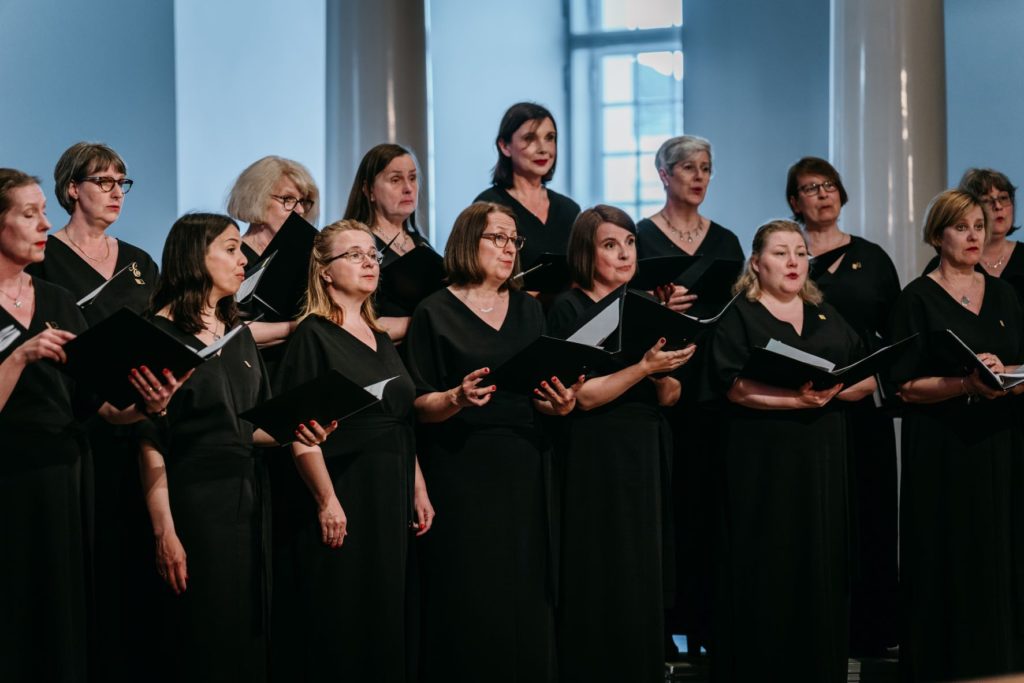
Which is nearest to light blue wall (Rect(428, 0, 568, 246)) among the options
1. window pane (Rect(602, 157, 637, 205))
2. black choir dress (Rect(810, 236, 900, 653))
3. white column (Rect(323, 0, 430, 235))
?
window pane (Rect(602, 157, 637, 205))

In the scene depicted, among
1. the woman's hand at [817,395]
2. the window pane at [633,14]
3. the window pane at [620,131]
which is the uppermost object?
the window pane at [633,14]

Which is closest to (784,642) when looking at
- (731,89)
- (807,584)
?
(807,584)

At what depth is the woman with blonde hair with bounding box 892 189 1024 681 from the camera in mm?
4523

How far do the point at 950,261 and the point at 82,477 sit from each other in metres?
3.16

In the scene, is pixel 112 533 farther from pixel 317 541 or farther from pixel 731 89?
pixel 731 89

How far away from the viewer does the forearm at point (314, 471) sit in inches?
147

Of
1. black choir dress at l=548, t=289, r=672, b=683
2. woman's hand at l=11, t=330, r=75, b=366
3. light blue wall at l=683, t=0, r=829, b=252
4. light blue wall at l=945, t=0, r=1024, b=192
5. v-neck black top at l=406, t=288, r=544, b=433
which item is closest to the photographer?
woman's hand at l=11, t=330, r=75, b=366

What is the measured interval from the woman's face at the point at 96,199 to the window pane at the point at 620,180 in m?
5.86

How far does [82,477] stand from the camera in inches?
146

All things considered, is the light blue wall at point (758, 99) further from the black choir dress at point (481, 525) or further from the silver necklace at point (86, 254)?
the silver necklace at point (86, 254)

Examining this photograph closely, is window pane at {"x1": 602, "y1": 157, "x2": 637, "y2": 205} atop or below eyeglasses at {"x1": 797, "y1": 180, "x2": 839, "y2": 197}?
atop

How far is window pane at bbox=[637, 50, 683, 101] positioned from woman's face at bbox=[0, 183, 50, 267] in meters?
6.79

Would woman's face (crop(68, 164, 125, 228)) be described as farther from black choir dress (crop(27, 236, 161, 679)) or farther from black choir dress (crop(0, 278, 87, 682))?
black choir dress (crop(0, 278, 87, 682))

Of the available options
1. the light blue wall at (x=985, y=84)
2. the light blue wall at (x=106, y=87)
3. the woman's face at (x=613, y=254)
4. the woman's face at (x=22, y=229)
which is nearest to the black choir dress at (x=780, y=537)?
the woman's face at (x=613, y=254)
